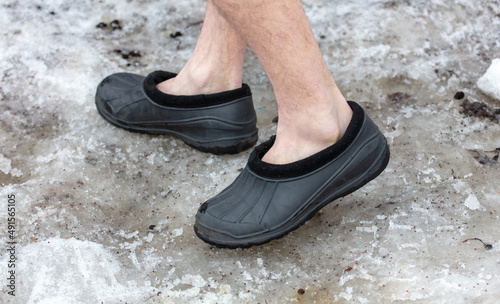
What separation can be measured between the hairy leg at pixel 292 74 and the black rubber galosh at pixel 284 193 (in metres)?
0.04

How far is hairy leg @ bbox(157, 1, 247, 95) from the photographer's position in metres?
1.70

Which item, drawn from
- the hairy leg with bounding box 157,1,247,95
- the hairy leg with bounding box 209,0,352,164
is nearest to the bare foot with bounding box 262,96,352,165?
the hairy leg with bounding box 209,0,352,164

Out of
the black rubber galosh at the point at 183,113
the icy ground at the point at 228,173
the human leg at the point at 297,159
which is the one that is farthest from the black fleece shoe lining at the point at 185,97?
the human leg at the point at 297,159

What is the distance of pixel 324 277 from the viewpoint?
135 cm

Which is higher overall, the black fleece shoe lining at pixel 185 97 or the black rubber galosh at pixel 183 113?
the black fleece shoe lining at pixel 185 97

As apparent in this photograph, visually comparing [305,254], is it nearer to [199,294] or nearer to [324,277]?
[324,277]

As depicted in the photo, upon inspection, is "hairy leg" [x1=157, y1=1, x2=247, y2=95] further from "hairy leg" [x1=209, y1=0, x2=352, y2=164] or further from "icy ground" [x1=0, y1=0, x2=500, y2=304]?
"hairy leg" [x1=209, y1=0, x2=352, y2=164]

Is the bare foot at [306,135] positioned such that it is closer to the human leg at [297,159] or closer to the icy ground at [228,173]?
the human leg at [297,159]

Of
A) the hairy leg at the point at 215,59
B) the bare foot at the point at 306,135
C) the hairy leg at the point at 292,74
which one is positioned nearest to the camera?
the hairy leg at the point at 292,74

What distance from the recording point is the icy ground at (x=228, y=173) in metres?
1.33

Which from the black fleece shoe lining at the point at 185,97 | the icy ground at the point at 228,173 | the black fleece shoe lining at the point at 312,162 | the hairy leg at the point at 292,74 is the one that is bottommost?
the icy ground at the point at 228,173

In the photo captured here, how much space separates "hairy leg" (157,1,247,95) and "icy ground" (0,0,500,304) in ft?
0.82

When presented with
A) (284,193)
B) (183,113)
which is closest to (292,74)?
(284,193)

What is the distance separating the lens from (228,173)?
1719 millimetres
